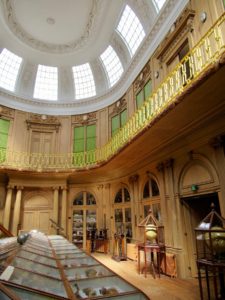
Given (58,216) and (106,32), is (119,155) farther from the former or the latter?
(106,32)

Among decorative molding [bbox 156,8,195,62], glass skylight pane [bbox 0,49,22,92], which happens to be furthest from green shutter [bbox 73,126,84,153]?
decorative molding [bbox 156,8,195,62]

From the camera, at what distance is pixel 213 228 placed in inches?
175

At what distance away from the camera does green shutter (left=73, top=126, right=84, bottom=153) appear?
558 inches

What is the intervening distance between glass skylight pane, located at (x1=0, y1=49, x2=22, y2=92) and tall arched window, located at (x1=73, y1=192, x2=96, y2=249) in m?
8.19

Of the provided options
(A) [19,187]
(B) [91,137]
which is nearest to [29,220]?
(A) [19,187]

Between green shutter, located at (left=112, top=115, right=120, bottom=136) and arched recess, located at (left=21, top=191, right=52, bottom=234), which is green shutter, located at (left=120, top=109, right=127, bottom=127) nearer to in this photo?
green shutter, located at (left=112, top=115, right=120, bottom=136)

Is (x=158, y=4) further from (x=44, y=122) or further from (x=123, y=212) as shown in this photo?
(x=123, y=212)

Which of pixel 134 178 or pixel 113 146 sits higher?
pixel 113 146

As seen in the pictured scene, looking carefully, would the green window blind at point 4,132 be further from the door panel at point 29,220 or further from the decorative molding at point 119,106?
the decorative molding at point 119,106

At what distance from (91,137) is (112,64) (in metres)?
4.75

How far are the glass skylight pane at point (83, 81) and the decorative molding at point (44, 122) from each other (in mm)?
2401

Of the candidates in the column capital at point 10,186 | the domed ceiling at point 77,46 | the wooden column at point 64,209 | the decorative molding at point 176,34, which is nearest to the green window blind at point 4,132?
the domed ceiling at point 77,46

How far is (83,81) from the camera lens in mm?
15664

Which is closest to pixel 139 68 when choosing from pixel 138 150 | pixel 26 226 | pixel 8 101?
pixel 138 150
